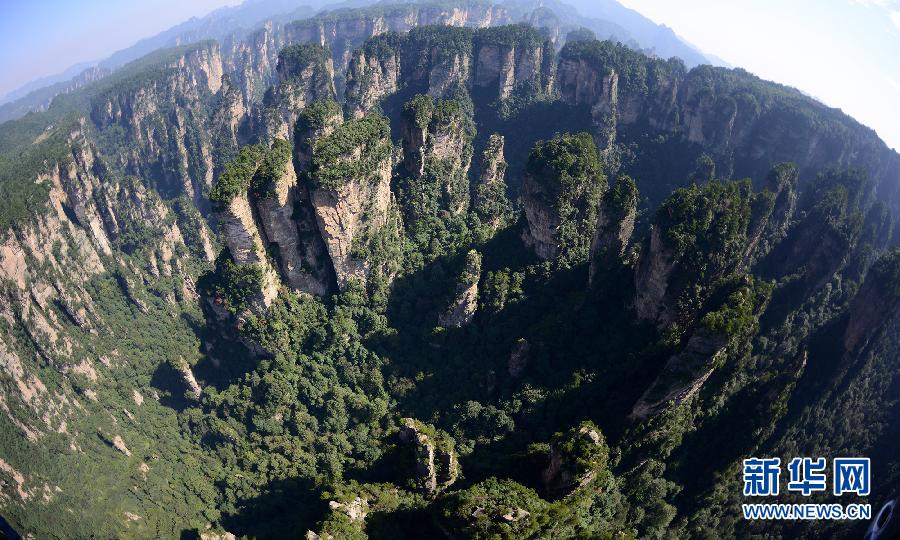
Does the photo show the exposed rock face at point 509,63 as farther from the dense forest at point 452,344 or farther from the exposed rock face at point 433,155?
the exposed rock face at point 433,155

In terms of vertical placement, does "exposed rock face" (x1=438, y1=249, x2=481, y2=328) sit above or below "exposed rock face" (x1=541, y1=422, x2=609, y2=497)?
above

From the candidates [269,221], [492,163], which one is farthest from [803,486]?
[269,221]

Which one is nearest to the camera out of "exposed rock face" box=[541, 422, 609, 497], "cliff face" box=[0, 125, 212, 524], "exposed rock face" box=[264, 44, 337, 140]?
"exposed rock face" box=[541, 422, 609, 497]

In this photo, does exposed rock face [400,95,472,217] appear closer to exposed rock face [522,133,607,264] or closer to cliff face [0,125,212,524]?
exposed rock face [522,133,607,264]

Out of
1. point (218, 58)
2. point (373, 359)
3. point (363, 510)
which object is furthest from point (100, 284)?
point (218, 58)

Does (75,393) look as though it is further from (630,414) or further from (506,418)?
(630,414)

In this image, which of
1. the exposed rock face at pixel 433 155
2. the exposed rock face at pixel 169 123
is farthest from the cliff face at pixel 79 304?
the exposed rock face at pixel 433 155

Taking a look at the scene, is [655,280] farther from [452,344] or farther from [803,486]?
[452,344]

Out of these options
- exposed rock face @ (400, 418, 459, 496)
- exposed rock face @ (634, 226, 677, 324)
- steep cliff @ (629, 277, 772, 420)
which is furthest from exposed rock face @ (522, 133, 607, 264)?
exposed rock face @ (400, 418, 459, 496)
